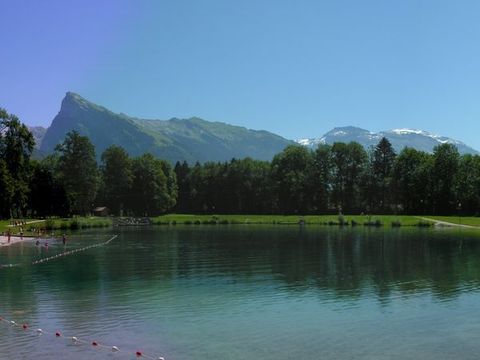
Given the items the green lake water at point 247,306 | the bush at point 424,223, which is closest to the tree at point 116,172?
the bush at point 424,223

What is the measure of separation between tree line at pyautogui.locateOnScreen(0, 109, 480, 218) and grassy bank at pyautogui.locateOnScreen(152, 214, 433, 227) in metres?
16.3

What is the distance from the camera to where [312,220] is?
16438 cm

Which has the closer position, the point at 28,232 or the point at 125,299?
the point at 125,299

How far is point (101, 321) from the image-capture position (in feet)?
99.5

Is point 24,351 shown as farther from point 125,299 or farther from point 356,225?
point 356,225

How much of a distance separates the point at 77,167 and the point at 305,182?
7376 cm

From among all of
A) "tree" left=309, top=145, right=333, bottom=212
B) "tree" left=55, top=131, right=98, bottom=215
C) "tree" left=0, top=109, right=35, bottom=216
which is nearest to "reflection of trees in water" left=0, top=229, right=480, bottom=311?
"tree" left=0, top=109, right=35, bottom=216

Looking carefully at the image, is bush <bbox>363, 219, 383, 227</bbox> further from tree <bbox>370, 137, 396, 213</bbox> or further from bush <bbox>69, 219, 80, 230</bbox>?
bush <bbox>69, 219, 80, 230</bbox>

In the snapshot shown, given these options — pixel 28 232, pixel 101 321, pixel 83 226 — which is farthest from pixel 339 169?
pixel 101 321

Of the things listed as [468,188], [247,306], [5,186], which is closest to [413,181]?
[468,188]

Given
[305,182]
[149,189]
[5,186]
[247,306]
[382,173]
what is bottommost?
[247,306]

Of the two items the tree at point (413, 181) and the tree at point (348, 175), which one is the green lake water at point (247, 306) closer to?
the tree at point (413, 181)

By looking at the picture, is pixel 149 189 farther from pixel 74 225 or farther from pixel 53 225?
pixel 53 225

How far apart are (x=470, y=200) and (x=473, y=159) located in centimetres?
1708
